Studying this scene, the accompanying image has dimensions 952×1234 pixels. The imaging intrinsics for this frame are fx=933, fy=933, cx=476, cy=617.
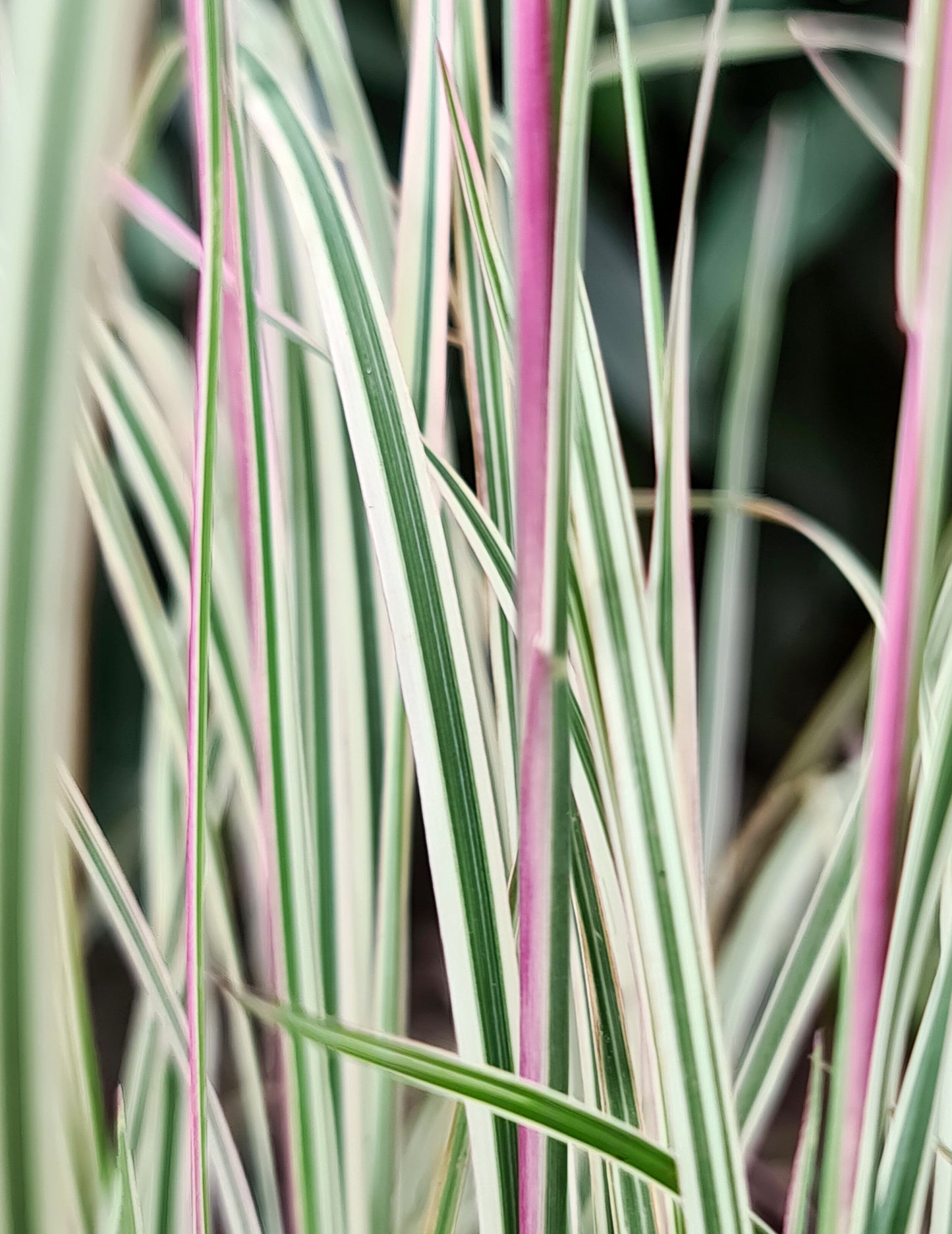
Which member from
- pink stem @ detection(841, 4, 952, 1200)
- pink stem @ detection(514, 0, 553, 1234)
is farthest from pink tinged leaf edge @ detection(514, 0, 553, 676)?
pink stem @ detection(841, 4, 952, 1200)

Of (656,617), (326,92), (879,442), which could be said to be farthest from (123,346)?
(879,442)

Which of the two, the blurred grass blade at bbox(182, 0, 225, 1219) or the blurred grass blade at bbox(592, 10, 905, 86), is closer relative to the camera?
the blurred grass blade at bbox(182, 0, 225, 1219)

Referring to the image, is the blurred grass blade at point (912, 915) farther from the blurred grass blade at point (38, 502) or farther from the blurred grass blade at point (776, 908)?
the blurred grass blade at point (38, 502)

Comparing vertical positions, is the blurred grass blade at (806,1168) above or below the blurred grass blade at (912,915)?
below

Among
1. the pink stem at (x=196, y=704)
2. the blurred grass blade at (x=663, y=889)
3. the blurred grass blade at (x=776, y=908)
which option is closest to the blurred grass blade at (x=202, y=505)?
the pink stem at (x=196, y=704)

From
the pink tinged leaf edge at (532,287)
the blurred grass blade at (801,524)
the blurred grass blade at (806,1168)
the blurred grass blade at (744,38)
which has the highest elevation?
the blurred grass blade at (744,38)

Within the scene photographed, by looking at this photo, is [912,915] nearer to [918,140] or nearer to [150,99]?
Answer: [918,140]

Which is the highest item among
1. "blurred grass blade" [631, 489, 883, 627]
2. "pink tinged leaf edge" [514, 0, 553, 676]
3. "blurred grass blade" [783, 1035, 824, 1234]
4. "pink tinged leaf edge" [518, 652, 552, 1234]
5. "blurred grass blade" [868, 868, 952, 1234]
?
"pink tinged leaf edge" [514, 0, 553, 676]

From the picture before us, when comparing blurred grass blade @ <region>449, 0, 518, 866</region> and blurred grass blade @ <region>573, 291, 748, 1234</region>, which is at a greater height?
blurred grass blade @ <region>449, 0, 518, 866</region>

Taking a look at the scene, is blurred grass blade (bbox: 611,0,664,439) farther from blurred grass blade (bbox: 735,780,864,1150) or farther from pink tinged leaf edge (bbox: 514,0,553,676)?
blurred grass blade (bbox: 735,780,864,1150)
